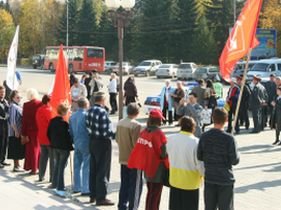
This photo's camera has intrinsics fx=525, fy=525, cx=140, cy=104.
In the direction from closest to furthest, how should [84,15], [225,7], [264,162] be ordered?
[264,162], [225,7], [84,15]

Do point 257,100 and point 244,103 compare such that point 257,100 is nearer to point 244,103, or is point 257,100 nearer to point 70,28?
point 244,103

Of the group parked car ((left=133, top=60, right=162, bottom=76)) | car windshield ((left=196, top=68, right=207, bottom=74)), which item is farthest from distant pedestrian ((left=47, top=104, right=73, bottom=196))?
parked car ((left=133, top=60, right=162, bottom=76))

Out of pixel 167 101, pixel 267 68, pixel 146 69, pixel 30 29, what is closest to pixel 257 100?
pixel 167 101

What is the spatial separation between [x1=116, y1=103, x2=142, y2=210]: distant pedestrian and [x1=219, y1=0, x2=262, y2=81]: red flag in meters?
1.72

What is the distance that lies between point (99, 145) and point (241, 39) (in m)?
2.82

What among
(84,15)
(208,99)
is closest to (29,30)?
(84,15)

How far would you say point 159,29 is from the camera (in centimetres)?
7112

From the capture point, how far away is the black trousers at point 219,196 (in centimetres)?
618

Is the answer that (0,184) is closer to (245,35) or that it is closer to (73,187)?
(73,187)

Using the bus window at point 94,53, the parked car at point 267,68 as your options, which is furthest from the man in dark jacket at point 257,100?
the bus window at point 94,53

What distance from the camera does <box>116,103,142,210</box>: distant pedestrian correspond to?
7.58 metres

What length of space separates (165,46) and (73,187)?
6295cm

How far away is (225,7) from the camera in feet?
221

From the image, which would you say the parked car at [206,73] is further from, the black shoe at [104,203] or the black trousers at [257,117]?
the black shoe at [104,203]
